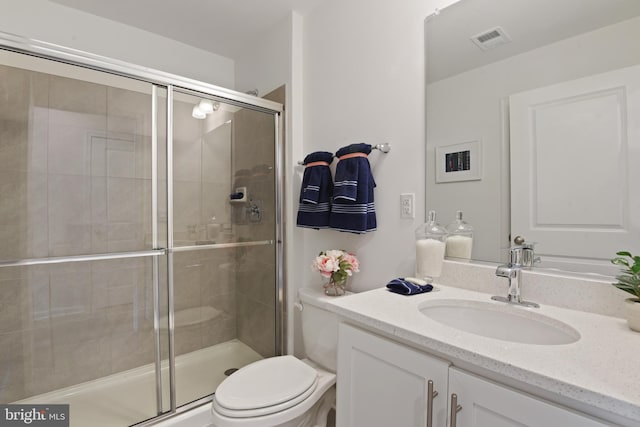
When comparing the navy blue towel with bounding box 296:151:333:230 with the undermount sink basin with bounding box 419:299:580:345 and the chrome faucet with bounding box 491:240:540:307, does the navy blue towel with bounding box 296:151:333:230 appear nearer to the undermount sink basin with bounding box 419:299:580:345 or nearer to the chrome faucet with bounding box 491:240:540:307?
the undermount sink basin with bounding box 419:299:580:345

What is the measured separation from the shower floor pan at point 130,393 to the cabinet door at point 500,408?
1612 millimetres

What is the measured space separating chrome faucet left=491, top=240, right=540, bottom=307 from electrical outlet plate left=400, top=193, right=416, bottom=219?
0.45 metres

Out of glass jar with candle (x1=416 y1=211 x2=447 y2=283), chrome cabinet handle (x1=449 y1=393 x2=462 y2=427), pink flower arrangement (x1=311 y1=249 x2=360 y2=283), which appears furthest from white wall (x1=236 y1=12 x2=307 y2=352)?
chrome cabinet handle (x1=449 y1=393 x2=462 y2=427)

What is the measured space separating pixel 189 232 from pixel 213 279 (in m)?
0.40

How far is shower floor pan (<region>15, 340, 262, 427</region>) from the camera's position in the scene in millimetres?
1640

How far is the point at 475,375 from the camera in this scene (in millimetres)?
701

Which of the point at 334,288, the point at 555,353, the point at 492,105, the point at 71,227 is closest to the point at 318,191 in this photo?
the point at 334,288

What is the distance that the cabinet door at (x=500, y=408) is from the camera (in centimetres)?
57

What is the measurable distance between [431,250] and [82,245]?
1.84m

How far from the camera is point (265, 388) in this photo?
130cm

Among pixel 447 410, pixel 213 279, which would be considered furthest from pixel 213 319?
pixel 447 410

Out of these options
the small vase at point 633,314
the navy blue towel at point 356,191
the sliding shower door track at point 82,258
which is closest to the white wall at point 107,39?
the sliding shower door track at point 82,258

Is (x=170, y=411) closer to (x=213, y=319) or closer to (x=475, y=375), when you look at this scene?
(x=213, y=319)

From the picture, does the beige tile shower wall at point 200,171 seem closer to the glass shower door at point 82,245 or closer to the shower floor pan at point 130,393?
the glass shower door at point 82,245
